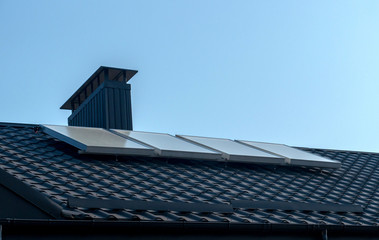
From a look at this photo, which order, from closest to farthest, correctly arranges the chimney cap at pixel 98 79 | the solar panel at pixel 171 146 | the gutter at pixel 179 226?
the gutter at pixel 179 226 → the solar panel at pixel 171 146 → the chimney cap at pixel 98 79

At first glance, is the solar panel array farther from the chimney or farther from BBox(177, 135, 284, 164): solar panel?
the chimney

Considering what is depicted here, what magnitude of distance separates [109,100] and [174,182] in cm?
401

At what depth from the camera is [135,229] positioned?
8773mm

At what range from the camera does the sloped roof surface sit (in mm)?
9742

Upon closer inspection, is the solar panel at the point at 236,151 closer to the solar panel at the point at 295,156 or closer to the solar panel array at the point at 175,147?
the solar panel array at the point at 175,147

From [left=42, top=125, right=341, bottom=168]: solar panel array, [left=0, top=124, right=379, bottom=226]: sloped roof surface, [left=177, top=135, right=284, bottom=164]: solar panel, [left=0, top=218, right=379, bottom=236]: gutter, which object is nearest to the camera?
[left=0, top=218, right=379, bottom=236]: gutter

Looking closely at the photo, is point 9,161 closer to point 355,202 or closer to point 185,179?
point 185,179

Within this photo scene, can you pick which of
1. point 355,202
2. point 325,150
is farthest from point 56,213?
point 325,150

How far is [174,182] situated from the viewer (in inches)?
439

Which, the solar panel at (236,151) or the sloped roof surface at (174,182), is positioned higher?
the solar panel at (236,151)

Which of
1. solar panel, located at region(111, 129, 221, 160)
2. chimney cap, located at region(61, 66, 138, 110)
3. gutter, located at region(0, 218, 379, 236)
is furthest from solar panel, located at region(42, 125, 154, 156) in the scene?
gutter, located at region(0, 218, 379, 236)

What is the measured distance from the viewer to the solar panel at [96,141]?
38.0 ft

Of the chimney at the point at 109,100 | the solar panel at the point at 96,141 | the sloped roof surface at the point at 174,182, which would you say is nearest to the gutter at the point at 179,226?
the sloped roof surface at the point at 174,182

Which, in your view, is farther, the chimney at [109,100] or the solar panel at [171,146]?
the chimney at [109,100]
